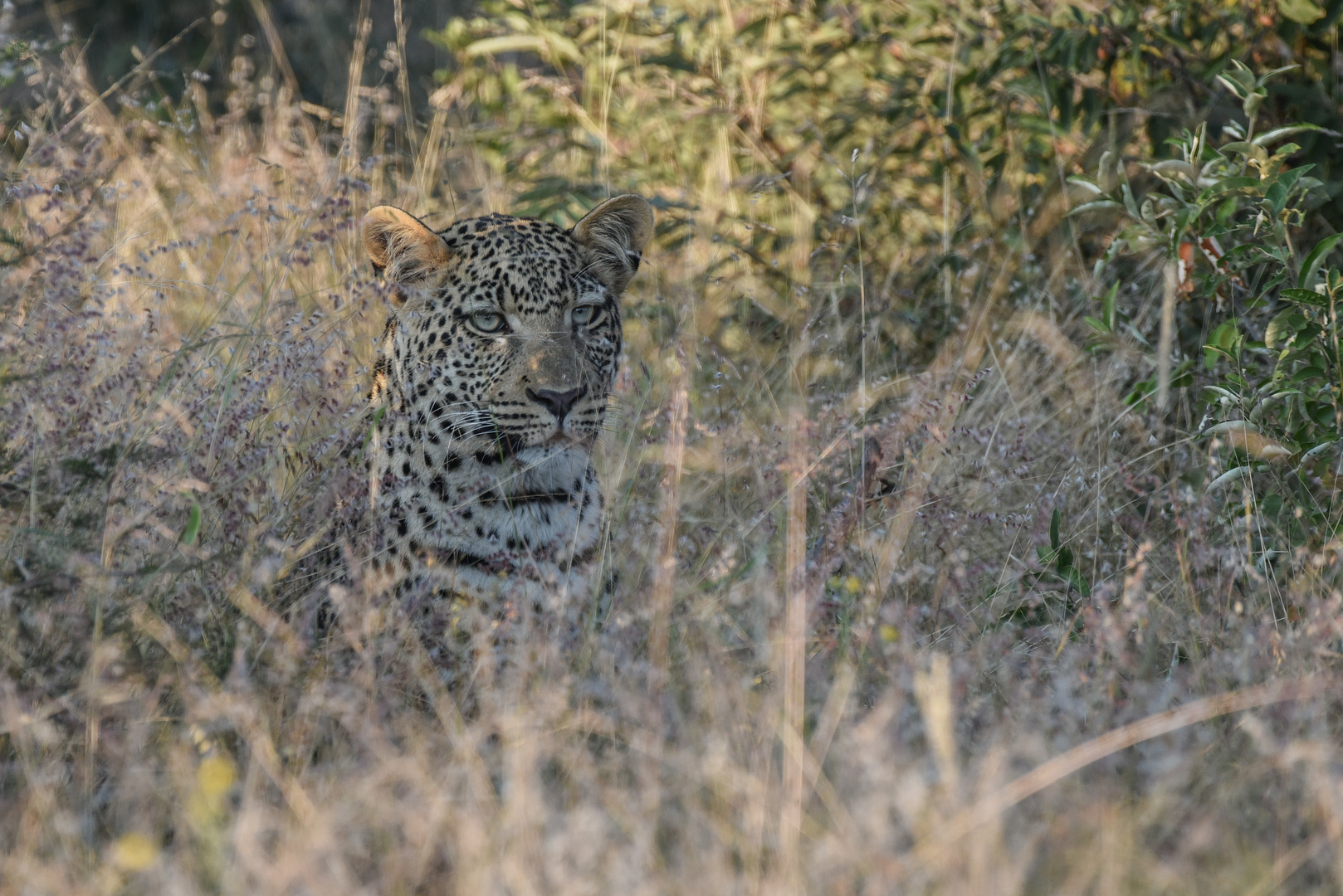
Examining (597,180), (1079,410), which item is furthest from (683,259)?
(1079,410)

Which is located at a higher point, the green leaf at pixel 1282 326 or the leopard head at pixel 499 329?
the leopard head at pixel 499 329

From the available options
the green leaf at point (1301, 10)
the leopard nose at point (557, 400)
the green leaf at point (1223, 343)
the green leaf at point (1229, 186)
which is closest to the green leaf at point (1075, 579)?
the green leaf at point (1223, 343)

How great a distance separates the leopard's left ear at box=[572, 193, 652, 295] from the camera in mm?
4391

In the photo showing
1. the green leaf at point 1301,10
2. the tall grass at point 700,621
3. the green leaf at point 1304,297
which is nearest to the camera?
the tall grass at point 700,621

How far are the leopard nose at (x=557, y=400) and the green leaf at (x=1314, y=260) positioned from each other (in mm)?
2118

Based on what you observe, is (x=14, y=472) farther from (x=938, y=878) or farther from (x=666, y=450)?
(x=938, y=878)

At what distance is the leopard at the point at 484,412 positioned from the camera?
391 centimetres

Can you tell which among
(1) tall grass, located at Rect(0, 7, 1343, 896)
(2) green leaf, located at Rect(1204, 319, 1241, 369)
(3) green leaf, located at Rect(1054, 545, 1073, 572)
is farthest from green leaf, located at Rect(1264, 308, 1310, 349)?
(3) green leaf, located at Rect(1054, 545, 1073, 572)

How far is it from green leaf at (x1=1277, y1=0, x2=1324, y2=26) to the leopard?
271 centimetres

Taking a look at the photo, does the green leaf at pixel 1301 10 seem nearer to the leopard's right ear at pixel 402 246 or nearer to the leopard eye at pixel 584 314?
the leopard eye at pixel 584 314

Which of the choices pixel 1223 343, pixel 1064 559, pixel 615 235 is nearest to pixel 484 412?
pixel 615 235

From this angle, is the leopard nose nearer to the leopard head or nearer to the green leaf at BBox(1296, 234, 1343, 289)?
the leopard head

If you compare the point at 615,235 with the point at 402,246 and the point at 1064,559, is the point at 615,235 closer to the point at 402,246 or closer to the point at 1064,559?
the point at 402,246

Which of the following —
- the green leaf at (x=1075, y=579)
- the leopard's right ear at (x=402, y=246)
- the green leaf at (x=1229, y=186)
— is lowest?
the green leaf at (x=1075, y=579)
